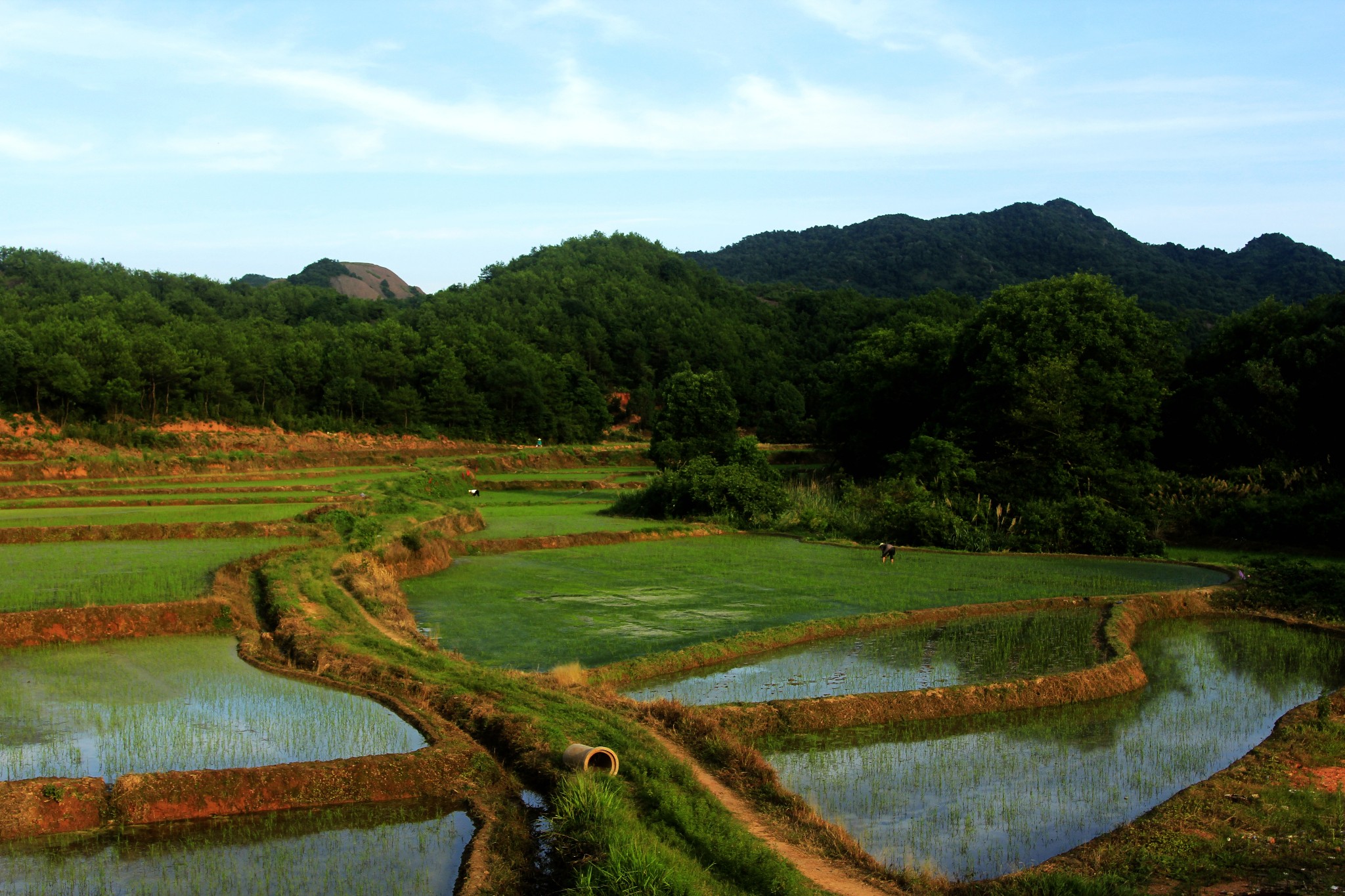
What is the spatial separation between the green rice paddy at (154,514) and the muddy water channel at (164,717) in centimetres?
1188

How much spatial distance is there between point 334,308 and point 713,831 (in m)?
93.9

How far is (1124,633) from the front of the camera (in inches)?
535

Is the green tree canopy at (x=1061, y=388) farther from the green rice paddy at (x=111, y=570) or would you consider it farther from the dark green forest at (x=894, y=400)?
the green rice paddy at (x=111, y=570)

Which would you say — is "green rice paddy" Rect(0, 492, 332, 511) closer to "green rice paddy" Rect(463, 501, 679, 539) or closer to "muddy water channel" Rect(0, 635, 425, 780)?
"green rice paddy" Rect(463, 501, 679, 539)

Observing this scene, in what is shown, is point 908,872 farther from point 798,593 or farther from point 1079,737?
point 798,593

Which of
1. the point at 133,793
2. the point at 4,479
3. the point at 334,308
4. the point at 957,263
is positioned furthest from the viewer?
the point at 957,263

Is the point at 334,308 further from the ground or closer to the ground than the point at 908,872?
further from the ground

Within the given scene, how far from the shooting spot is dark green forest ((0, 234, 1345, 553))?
1020 inches

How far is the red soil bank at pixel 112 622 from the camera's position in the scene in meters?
11.3

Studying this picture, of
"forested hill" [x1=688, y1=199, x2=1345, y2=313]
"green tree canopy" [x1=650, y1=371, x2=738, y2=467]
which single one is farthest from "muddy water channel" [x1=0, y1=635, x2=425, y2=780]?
"forested hill" [x1=688, y1=199, x2=1345, y2=313]

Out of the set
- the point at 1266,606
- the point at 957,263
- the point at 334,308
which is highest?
the point at 957,263

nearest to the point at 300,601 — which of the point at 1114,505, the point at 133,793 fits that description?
the point at 133,793

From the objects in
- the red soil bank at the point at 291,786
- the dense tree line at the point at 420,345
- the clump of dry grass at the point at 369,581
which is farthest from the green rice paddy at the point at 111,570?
the dense tree line at the point at 420,345

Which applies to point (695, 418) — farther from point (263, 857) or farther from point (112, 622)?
point (263, 857)
